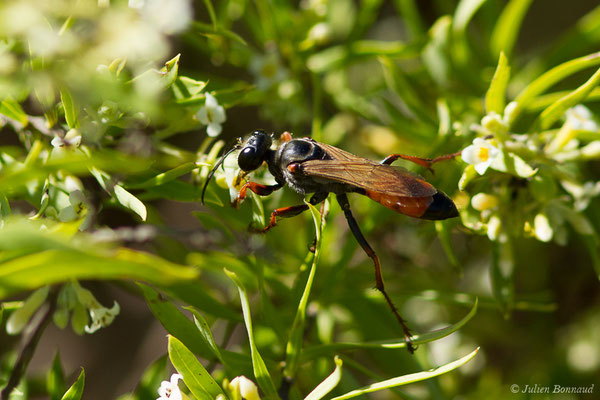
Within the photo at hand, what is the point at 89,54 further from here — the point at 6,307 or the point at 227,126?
the point at 227,126

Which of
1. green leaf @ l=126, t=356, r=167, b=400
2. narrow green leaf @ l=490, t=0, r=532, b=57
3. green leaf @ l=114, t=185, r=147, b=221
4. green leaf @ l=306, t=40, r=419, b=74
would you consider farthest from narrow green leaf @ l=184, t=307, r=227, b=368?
narrow green leaf @ l=490, t=0, r=532, b=57

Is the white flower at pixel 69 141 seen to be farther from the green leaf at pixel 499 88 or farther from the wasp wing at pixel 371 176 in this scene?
the green leaf at pixel 499 88

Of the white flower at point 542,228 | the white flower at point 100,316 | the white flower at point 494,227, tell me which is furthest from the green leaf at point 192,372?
the white flower at point 542,228

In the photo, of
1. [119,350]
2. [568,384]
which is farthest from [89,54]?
[119,350]

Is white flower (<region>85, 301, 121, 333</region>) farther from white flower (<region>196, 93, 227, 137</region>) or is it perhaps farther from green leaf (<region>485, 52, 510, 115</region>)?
green leaf (<region>485, 52, 510, 115</region>)

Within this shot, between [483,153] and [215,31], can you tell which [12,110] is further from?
[483,153]

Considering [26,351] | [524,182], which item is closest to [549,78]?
[524,182]
